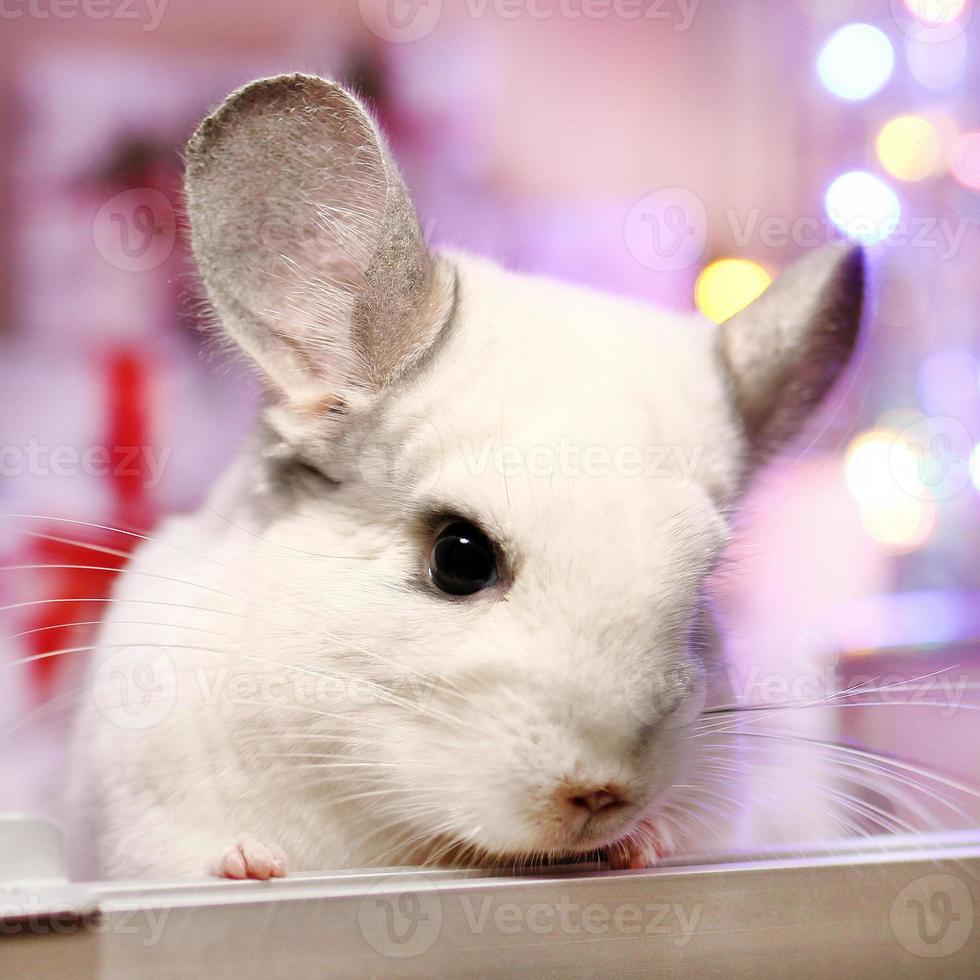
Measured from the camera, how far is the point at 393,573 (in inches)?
39.2

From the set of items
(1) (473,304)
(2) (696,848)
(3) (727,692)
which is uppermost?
(1) (473,304)

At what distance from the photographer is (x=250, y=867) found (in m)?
0.96

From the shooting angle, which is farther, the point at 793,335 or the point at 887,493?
the point at 887,493

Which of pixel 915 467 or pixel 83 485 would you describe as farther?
pixel 915 467

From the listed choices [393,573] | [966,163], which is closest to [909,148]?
[966,163]

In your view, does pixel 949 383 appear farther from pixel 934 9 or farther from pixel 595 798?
pixel 595 798

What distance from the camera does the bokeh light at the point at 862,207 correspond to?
1.42 meters

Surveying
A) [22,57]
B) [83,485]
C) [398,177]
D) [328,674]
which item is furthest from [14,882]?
[22,57]

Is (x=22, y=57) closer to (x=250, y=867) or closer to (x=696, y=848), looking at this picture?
(x=250, y=867)

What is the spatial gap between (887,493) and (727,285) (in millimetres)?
390

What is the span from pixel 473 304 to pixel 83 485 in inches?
20.0

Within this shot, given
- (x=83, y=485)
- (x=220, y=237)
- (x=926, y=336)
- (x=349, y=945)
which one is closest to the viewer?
(x=349, y=945)

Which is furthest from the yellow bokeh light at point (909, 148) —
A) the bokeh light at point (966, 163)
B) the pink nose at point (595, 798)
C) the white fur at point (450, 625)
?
the pink nose at point (595, 798)

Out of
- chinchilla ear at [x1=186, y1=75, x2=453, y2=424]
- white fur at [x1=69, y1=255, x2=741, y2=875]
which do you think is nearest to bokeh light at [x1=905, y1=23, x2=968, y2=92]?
white fur at [x1=69, y1=255, x2=741, y2=875]
